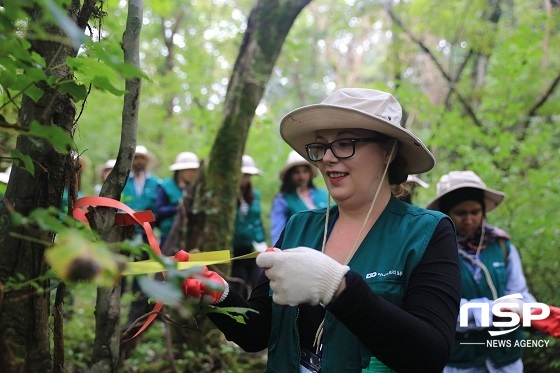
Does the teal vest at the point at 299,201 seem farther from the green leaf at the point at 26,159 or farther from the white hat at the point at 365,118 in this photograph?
the green leaf at the point at 26,159

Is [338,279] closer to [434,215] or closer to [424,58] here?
[434,215]

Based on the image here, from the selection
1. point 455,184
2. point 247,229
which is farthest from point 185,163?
point 455,184

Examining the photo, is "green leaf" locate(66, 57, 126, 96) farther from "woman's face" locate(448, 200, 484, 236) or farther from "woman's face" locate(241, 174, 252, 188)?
"woman's face" locate(241, 174, 252, 188)

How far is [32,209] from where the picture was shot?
5.03 feet

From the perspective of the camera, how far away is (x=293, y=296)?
1.58 metres

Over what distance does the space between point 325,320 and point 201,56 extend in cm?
1266

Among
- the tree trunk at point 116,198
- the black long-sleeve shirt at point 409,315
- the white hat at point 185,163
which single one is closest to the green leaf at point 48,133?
the tree trunk at point 116,198

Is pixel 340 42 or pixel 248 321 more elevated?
pixel 340 42

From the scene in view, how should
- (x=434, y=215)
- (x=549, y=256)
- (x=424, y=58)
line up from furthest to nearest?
(x=424, y=58)
(x=549, y=256)
(x=434, y=215)

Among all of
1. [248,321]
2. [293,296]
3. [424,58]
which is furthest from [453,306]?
[424,58]

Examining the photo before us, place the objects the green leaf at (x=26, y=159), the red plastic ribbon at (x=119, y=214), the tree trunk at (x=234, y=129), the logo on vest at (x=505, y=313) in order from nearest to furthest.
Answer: the green leaf at (x=26, y=159) → the red plastic ribbon at (x=119, y=214) → the logo on vest at (x=505, y=313) → the tree trunk at (x=234, y=129)

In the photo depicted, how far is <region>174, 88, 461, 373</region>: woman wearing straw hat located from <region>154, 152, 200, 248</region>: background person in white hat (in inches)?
153

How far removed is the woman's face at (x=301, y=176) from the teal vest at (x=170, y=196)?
1338mm

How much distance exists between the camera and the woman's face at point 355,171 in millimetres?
2146
